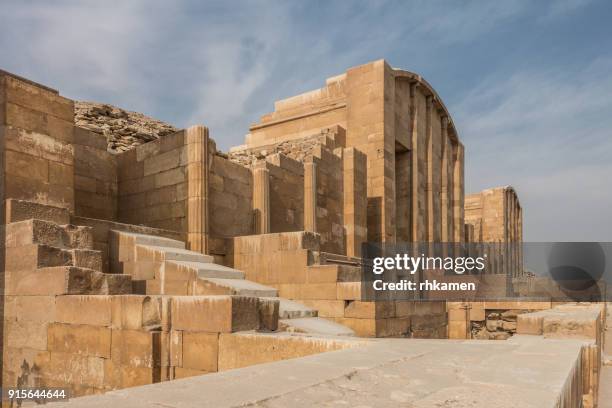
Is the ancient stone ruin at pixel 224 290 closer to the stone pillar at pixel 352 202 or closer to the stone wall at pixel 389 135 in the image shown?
the stone pillar at pixel 352 202

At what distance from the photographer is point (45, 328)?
7.16 metres

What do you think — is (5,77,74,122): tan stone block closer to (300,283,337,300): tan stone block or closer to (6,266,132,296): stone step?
(6,266,132,296): stone step

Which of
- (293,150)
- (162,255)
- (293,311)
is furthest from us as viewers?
(293,150)

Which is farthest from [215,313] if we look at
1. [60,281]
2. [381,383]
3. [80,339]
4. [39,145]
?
[39,145]

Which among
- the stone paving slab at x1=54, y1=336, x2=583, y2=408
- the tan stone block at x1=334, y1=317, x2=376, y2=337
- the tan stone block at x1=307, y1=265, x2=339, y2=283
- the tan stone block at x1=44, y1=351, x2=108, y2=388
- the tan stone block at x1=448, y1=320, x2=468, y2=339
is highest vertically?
the tan stone block at x1=307, y1=265, x2=339, y2=283

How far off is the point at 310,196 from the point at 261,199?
220cm

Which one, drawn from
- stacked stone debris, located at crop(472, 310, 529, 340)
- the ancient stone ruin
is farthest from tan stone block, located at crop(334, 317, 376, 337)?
stacked stone debris, located at crop(472, 310, 529, 340)

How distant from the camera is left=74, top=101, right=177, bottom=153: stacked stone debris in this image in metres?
15.2

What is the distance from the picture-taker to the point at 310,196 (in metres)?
14.6

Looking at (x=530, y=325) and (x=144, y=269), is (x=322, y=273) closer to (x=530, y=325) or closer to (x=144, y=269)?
(x=144, y=269)

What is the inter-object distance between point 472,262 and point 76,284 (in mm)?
29442

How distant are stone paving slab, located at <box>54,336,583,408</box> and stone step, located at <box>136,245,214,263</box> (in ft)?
16.3

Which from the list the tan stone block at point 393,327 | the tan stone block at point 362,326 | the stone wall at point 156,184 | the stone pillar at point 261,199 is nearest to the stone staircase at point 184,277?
the tan stone block at point 362,326

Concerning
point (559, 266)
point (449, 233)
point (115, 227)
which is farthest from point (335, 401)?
point (449, 233)
